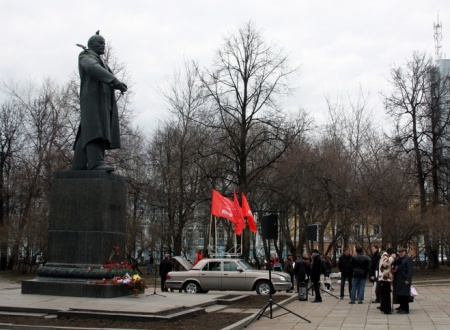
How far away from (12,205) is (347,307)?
38.7m

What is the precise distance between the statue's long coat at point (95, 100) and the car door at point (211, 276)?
29.4ft

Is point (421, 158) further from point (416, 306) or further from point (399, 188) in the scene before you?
point (416, 306)

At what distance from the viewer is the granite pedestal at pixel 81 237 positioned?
44.6 feet

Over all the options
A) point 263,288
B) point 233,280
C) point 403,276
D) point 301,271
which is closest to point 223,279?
point 233,280

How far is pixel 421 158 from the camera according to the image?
44.7 metres

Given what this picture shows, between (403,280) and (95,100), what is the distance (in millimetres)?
8966

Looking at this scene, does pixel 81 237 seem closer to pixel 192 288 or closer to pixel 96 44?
pixel 96 44

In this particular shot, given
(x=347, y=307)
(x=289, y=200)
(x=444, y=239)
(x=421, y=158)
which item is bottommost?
(x=347, y=307)

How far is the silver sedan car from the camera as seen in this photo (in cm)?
2239

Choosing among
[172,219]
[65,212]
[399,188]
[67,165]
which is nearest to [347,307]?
[65,212]

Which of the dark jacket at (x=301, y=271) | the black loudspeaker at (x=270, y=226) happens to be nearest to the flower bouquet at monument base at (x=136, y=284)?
the black loudspeaker at (x=270, y=226)

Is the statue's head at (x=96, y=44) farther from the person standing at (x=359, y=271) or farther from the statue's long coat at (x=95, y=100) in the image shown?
the person standing at (x=359, y=271)

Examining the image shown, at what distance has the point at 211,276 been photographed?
74.0ft

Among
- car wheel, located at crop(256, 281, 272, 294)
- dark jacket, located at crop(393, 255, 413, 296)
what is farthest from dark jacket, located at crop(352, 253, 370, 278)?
car wheel, located at crop(256, 281, 272, 294)
